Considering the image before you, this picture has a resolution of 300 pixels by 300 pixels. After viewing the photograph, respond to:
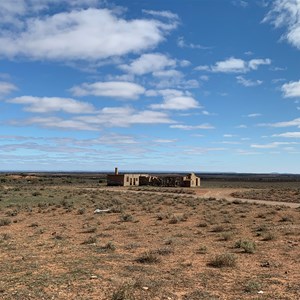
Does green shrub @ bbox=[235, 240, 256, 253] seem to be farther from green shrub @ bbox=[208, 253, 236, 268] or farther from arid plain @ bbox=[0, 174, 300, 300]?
green shrub @ bbox=[208, 253, 236, 268]

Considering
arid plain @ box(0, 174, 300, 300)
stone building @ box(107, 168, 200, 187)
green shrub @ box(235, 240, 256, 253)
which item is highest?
stone building @ box(107, 168, 200, 187)

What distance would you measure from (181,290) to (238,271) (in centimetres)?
288

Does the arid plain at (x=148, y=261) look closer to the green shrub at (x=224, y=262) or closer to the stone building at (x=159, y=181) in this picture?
the green shrub at (x=224, y=262)

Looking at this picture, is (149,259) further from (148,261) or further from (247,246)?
(247,246)

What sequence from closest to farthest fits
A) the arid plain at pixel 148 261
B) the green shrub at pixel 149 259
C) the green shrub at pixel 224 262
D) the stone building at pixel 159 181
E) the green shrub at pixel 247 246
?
the arid plain at pixel 148 261 < the green shrub at pixel 224 262 < the green shrub at pixel 149 259 < the green shrub at pixel 247 246 < the stone building at pixel 159 181

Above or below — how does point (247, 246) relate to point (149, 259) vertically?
above

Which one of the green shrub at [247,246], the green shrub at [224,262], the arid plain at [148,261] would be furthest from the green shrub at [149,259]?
the green shrub at [247,246]

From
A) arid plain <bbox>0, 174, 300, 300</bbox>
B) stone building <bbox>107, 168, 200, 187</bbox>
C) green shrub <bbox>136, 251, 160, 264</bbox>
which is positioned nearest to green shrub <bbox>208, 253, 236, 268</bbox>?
arid plain <bbox>0, 174, 300, 300</bbox>

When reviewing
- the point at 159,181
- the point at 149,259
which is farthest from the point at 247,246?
the point at 159,181

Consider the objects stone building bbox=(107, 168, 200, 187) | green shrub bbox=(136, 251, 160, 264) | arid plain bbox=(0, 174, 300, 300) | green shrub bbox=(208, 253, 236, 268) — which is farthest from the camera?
stone building bbox=(107, 168, 200, 187)

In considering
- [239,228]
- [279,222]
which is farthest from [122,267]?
[279,222]

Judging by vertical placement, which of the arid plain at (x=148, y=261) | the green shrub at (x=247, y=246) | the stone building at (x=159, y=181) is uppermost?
the stone building at (x=159, y=181)

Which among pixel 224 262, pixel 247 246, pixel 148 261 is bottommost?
pixel 148 261

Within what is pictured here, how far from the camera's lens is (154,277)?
11.0 metres
